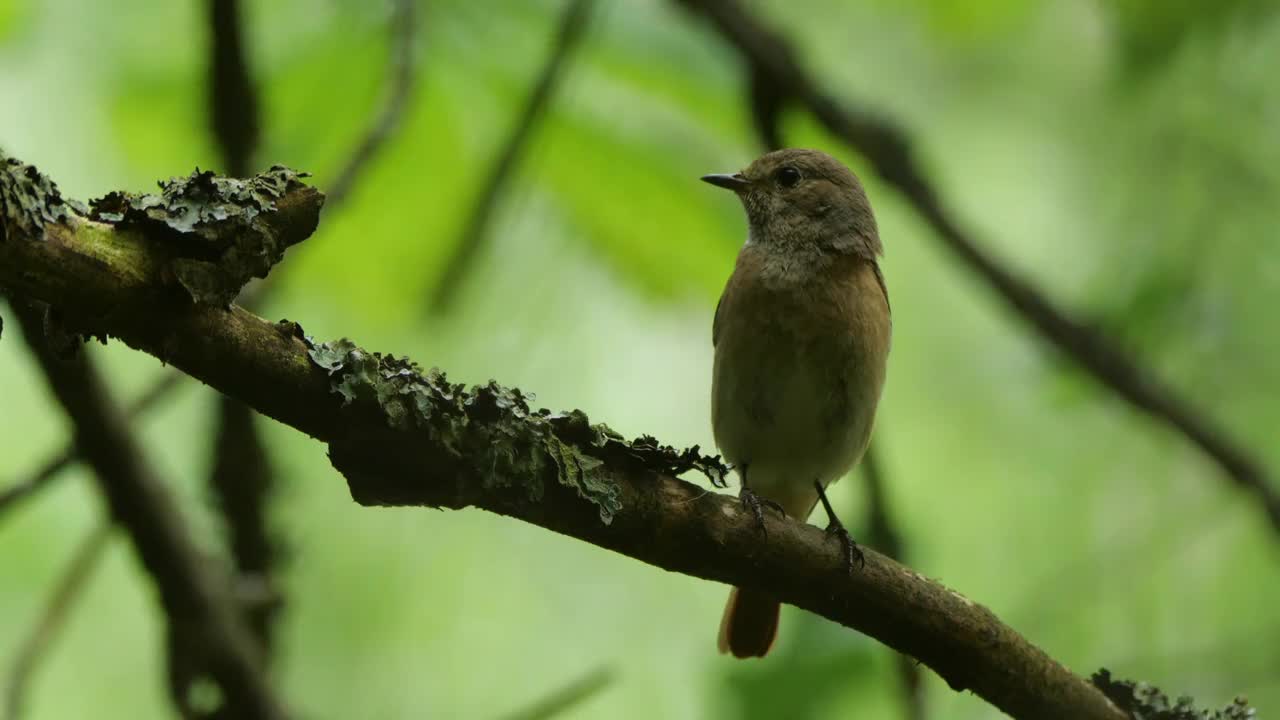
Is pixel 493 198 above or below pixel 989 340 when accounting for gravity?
below

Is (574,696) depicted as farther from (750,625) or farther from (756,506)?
(750,625)

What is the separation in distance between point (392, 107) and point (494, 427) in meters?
1.90

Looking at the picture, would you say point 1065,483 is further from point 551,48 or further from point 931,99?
point 551,48

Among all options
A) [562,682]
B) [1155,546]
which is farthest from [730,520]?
[562,682]

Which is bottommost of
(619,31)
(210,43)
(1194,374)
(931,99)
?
(210,43)

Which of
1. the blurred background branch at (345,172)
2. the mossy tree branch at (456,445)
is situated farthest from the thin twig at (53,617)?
the mossy tree branch at (456,445)

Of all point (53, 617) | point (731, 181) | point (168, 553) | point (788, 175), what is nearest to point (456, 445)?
point (168, 553)

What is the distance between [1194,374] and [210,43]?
4.38 metres

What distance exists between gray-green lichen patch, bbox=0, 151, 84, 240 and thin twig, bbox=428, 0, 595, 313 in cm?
253

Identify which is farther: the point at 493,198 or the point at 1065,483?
the point at 1065,483

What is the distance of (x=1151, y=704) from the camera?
11.8 ft

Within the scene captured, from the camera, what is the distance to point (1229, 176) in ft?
18.6

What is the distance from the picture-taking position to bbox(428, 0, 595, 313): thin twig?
181 inches

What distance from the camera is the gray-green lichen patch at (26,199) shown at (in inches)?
82.5
